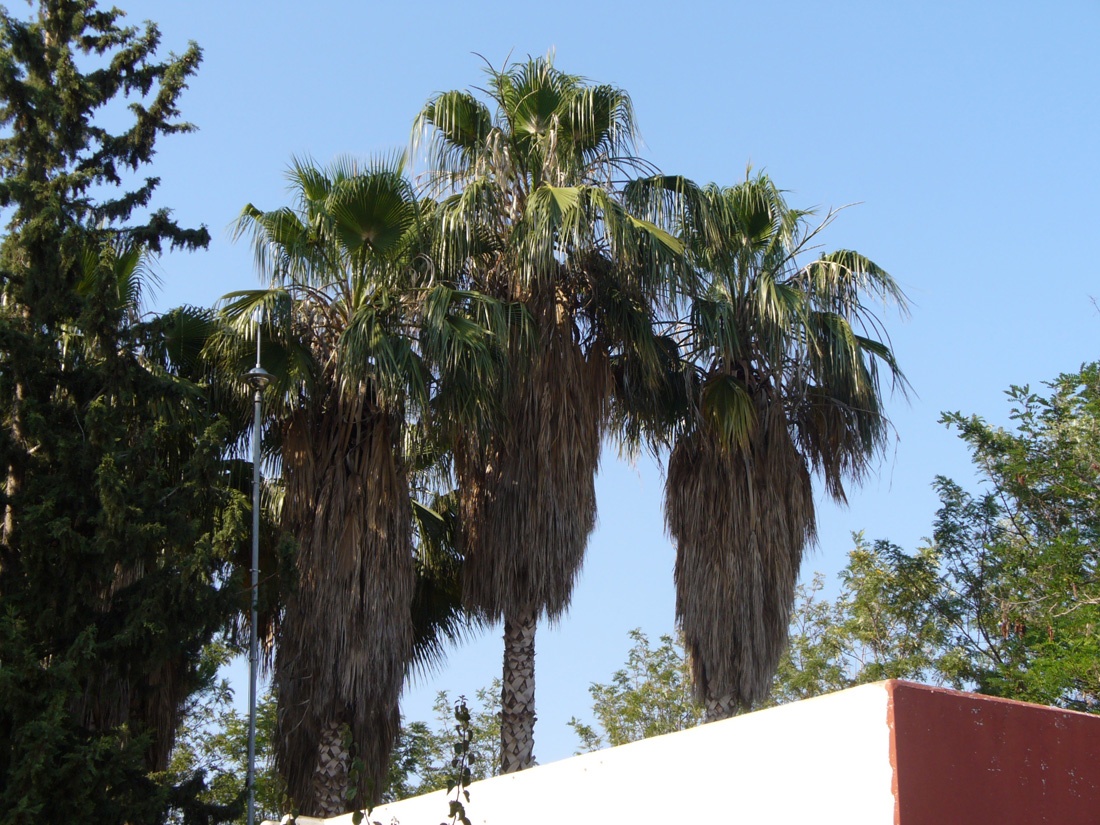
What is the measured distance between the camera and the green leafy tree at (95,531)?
36.3 ft

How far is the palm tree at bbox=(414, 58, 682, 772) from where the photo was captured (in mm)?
14320

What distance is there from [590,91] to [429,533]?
5.52m

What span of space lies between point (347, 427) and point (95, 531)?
9.73ft

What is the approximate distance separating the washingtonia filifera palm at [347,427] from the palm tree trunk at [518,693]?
1.15 meters

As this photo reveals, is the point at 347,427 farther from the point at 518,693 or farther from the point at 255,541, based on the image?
the point at 518,693

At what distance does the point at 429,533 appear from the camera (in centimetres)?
1586

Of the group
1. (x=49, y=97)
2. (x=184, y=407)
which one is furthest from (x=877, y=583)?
(x=49, y=97)

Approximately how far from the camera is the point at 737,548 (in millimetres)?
15023

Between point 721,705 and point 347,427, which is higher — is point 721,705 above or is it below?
below

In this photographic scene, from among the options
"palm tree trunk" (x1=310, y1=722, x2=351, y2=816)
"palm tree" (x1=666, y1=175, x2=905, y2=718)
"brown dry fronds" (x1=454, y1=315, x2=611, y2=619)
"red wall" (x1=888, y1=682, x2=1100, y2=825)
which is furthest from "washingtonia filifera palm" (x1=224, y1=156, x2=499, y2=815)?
"red wall" (x1=888, y1=682, x2=1100, y2=825)

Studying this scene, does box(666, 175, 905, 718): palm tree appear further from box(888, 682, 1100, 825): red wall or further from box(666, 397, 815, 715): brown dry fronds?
box(888, 682, 1100, 825): red wall

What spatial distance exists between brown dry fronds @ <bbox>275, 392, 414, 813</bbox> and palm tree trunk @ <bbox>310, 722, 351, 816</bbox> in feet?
0.18

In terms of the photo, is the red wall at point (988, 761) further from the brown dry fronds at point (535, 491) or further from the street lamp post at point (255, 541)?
the brown dry fronds at point (535, 491)

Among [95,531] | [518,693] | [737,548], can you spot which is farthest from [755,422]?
[95,531]
